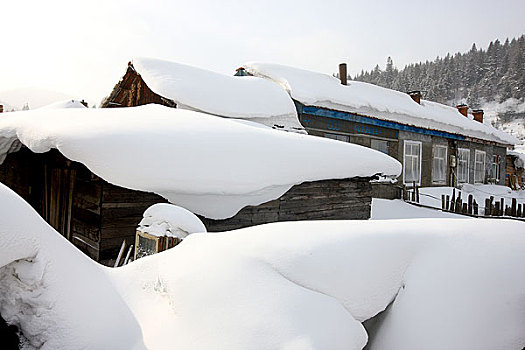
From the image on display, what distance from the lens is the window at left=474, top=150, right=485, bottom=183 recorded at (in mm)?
18125

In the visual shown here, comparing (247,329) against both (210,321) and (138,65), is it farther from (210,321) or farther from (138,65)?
(138,65)

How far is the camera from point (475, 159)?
712 inches

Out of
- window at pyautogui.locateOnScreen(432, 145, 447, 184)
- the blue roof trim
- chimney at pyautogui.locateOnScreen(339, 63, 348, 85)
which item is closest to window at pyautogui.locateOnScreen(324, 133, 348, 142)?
the blue roof trim

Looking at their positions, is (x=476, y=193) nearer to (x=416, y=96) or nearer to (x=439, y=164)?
(x=439, y=164)

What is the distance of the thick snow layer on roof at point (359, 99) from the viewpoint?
10.5m

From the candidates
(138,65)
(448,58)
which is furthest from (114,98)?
(448,58)

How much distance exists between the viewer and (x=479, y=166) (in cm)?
1842

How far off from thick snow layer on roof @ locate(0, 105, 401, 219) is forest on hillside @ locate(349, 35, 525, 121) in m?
63.2

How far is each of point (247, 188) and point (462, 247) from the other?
96.1 inches

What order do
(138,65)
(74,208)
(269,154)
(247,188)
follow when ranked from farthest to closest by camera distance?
(138,65), (74,208), (269,154), (247,188)

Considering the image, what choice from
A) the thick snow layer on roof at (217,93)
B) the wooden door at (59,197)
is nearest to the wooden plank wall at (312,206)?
the wooden door at (59,197)

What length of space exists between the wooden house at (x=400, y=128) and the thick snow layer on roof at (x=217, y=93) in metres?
1.13

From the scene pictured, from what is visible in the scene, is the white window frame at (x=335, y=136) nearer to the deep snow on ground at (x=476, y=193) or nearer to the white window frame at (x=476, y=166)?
the deep snow on ground at (x=476, y=193)

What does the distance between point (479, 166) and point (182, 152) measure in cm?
1846
